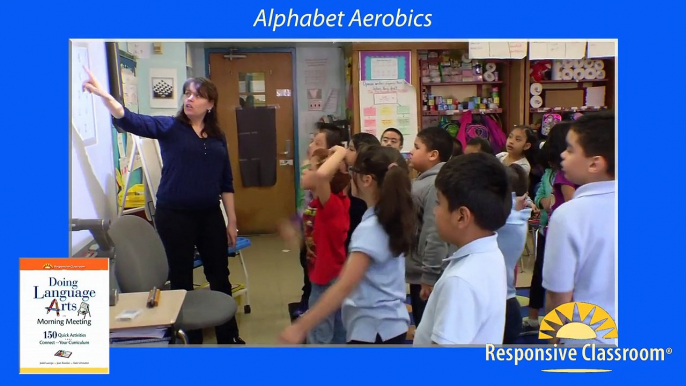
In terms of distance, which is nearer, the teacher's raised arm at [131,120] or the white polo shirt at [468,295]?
the white polo shirt at [468,295]

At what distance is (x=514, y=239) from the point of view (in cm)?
174

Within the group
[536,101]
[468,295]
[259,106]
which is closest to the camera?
[468,295]

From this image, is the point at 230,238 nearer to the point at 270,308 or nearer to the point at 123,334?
the point at 270,308

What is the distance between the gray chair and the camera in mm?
1745

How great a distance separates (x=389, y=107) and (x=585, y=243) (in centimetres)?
71

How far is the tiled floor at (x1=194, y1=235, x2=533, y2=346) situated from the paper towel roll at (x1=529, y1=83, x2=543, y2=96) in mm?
527

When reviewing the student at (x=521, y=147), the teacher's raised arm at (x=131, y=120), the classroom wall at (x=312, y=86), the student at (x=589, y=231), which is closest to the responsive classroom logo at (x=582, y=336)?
the student at (x=589, y=231)

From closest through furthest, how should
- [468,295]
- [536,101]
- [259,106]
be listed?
[468,295] → [259,106] → [536,101]

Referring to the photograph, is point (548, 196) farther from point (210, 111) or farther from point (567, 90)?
point (210, 111)

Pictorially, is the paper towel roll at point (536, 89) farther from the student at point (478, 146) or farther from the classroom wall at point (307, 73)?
the classroom wall at point (307, 73)

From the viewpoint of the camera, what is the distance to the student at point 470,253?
1357 millimetres

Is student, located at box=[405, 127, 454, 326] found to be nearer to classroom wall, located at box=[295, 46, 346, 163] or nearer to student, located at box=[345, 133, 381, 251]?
student, located at box=[345, 133, 381, 251]

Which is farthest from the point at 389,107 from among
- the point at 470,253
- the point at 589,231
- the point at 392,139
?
the point at 589,231

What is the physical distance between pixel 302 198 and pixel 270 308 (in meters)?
0.36
